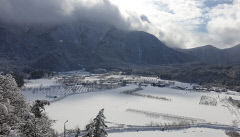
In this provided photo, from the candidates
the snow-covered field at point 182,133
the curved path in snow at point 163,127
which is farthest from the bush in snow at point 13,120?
the snow-covered field at point 182,133

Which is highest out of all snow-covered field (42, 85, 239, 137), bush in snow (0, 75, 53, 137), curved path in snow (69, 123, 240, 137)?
bush in snow (0, 75, 53, 137)

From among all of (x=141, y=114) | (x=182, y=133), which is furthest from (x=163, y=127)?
(x=141, y=114)

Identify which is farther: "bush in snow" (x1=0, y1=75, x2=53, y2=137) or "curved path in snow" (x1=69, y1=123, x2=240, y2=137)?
"curved path in snow" (x1=69, y1=123, x2=240, y2=137)

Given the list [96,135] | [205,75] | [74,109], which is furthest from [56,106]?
[205,75]

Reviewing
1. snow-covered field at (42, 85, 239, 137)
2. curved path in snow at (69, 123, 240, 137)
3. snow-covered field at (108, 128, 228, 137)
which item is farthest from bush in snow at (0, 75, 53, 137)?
snow-covered field at (108, 128, 228, 137)

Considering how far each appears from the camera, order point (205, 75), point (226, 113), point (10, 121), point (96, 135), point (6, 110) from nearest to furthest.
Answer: point (6, 110) < point (10, 121) < point (96, 135) < point (226, 113) < point (205, 75)

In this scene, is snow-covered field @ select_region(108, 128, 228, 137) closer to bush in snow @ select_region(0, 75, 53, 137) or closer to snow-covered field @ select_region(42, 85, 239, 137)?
snow-covered field @ select_region(42, 85, 239, 137)

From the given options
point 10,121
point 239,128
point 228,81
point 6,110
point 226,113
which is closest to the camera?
point 6,110

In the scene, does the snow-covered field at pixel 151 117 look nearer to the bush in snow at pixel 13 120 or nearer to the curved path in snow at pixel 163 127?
the curved path in snow at pixel 163 127

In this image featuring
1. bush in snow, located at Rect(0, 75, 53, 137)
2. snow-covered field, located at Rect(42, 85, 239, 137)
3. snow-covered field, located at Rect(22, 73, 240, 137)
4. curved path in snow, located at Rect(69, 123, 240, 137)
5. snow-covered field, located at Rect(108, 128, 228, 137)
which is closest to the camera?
bush in snow, located at Rect(0, 75, 53, 137)

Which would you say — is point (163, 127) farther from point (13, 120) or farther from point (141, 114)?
point (13, 120)

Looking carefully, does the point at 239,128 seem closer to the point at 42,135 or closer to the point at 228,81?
the point at 42,135
